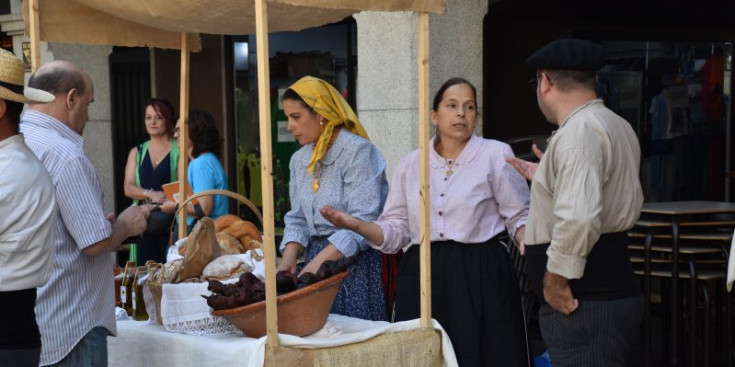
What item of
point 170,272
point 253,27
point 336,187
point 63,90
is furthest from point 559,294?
point 63,90

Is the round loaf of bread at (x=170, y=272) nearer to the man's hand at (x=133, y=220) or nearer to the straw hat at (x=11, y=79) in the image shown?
the man's hand at (x=133, y=220)

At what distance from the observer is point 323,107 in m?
4.18

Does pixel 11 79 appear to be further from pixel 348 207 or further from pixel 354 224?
pixel 348 207

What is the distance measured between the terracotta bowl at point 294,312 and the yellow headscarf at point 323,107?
31.4 inches

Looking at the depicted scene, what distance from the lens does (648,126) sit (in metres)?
10.0

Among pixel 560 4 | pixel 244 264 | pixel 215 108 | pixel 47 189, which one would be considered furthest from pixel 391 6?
pixel 215 108

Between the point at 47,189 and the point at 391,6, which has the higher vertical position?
the point at 391,6

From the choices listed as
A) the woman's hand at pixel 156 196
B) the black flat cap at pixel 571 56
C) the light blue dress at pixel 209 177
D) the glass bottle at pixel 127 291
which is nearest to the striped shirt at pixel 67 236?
the glass bottle at pixel 127 291

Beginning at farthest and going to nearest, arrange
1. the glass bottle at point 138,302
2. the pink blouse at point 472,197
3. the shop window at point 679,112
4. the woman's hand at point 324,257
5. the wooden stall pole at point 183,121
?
the shop window at point 679,112
the wooden stall pole at point 183,121
the glass bottle at point 138,302
the woman's hand at point 324,257
the pink blouse at point 472,197

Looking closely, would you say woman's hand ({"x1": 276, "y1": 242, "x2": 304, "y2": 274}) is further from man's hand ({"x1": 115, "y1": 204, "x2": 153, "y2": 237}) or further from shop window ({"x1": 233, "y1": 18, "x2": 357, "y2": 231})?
shop window ({"x1": 233, "y1": 18, "x2": 357, "y2": 231})

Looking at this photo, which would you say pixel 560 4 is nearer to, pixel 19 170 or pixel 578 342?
pixel 578 342

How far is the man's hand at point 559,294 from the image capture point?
11.0 ft

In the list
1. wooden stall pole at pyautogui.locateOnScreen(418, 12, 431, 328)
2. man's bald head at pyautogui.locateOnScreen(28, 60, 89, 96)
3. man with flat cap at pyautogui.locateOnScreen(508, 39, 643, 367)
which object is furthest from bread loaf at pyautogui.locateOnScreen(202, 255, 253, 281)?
man with flat cap at pyautogui.locateOnScreen(508, 39, 643, 367)

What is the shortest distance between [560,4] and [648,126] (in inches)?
73.9
